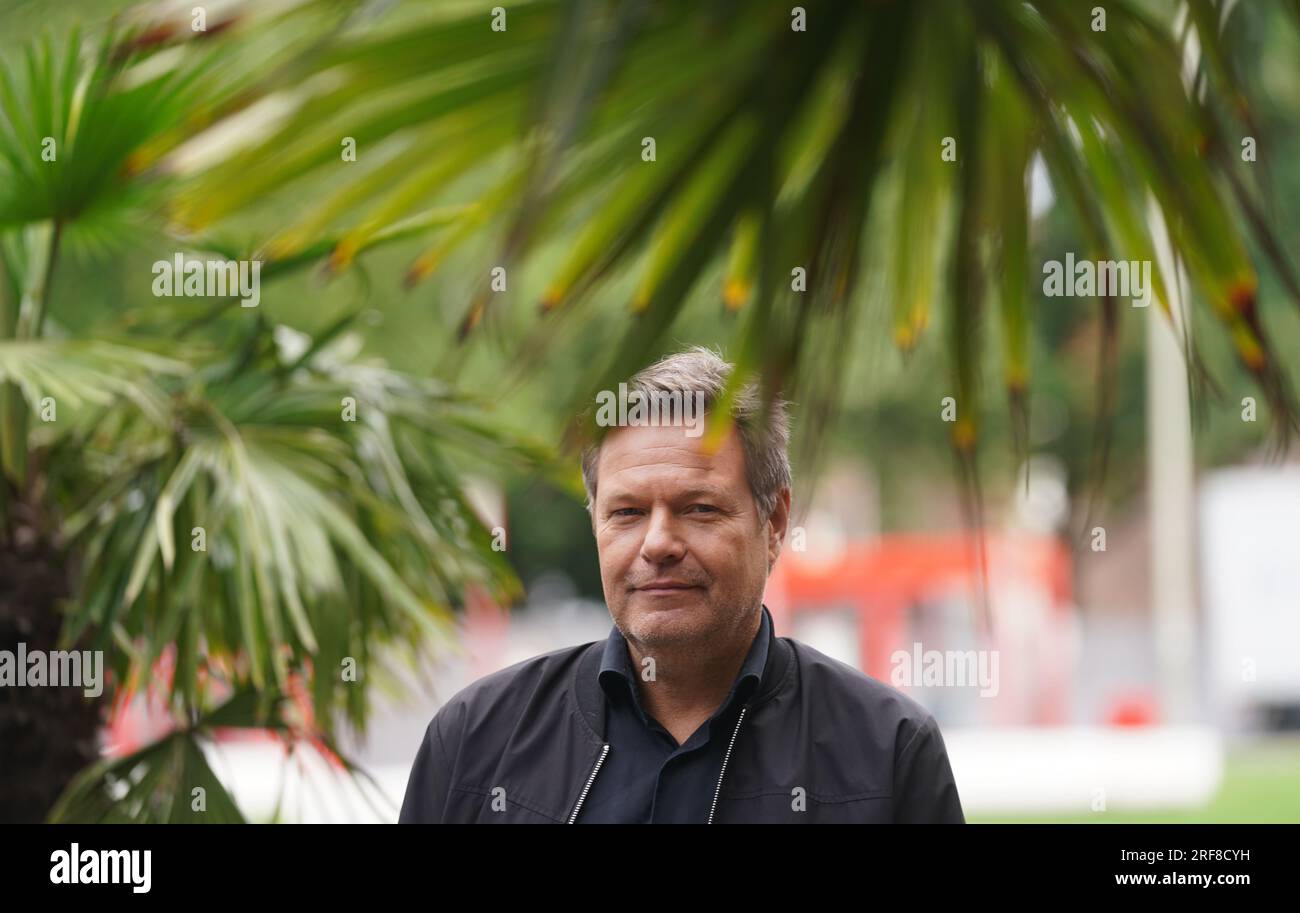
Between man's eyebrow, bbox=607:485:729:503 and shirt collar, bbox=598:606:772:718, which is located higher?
man's eyebrow, bbox=607:485:729:503

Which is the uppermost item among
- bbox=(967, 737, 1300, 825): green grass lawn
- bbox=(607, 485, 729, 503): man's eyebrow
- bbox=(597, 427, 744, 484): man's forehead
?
bbox=(597, 427, 744, 484): man's forehead

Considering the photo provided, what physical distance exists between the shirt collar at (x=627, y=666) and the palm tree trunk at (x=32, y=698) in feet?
5.89

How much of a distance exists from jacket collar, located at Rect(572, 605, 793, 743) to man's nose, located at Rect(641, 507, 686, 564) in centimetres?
18

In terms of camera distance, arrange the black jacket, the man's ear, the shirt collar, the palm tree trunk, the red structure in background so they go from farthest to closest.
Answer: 1. the red structure in background
2. the palm tree trunk
3. the man's ear
4. the shirt collar
5. the black jacket

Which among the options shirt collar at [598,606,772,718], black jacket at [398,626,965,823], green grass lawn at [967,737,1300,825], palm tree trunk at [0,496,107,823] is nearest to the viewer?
black jacket at [398,626,965,823]

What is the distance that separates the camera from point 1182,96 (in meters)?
1.37

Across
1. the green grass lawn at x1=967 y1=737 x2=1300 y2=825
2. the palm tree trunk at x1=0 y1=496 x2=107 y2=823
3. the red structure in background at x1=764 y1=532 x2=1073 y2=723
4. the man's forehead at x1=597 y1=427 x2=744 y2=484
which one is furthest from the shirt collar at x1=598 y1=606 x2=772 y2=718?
the red structure in background at x1=764 y1=532 x2=1073 y2=723

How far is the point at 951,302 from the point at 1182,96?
1.02 feet

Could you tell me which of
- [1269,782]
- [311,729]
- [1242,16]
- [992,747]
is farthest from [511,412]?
[1242,16]

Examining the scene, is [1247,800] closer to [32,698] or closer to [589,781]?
[32,698]

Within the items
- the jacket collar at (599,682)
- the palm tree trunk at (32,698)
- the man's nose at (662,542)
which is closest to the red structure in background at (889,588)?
the palm tree trunk at (32,698)

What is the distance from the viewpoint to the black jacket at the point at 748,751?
199 cm

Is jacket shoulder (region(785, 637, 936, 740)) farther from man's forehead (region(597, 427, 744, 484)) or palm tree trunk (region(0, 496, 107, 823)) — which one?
palm tree trunk (region(0, 496, 107, 823))

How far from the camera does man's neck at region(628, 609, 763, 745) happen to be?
83.6 inches
